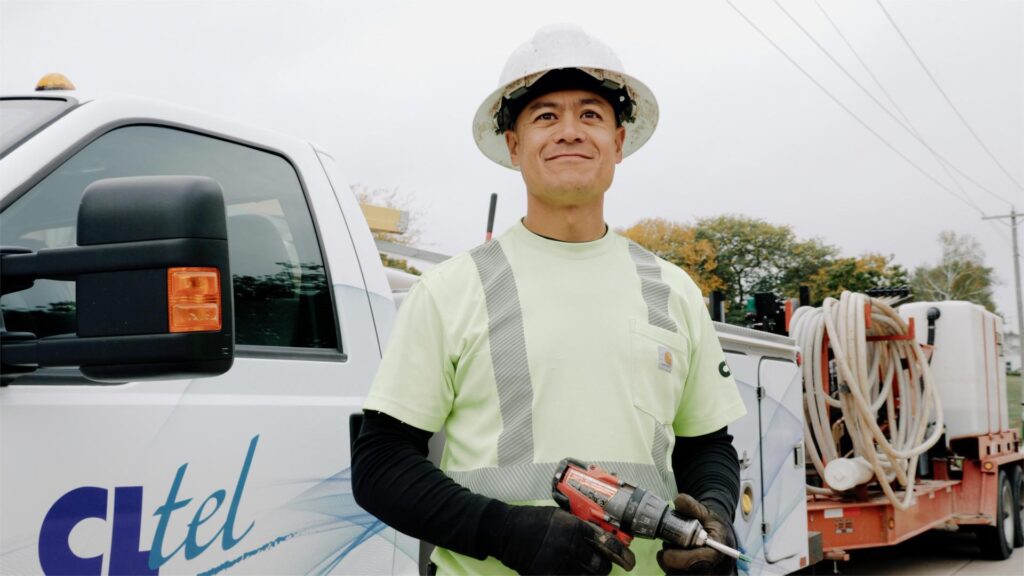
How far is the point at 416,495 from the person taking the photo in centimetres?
177

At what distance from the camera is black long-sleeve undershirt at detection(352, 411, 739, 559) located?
173cm

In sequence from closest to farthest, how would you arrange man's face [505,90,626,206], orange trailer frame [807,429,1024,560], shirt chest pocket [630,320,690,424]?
shirt chest pocket [630,320,690,424], man's face [505,90,626,206], orange trailer frame [807,429,1024,560]

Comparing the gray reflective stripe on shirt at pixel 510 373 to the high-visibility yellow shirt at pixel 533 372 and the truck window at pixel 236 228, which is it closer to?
the high-visibility yellow shirt at pixel 533 372

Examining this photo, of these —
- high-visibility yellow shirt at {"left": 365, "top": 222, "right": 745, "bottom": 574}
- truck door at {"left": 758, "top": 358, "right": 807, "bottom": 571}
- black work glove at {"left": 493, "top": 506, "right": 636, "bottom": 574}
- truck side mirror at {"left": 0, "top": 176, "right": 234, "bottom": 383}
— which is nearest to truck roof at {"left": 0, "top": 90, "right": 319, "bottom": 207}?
truck side mirror at {"left": 0, "top": 176, "right": 234, "bottom": 383}

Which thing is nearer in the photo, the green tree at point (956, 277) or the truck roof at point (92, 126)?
the truck roof at point (92, 126)

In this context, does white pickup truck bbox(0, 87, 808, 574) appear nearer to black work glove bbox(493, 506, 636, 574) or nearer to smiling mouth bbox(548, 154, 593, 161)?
black work glove bbox(493, 506, 636, 574)

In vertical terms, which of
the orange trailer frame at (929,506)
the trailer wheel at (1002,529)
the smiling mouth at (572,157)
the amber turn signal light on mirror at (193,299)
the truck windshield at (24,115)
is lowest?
the trailer wheel at (1002,529)

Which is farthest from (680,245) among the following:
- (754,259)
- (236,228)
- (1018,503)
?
(236,228)

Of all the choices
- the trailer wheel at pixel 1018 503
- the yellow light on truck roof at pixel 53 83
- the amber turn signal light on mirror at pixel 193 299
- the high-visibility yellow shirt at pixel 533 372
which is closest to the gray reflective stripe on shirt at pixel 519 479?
the high-visibility yellow shirt at pixel 533 372

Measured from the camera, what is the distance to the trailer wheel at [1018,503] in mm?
9938

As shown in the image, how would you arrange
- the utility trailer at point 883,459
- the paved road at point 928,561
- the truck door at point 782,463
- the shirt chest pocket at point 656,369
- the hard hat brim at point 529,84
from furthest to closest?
the paved road at point 928,561 < the truck door at point 782,463 < the utility trailer at point 883,459 < the hard hat brim at point 529,84 < the shirt chest pocket at point 656,369

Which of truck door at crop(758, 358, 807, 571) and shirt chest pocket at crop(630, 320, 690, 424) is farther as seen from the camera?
truck door at crop(758, 358, 807, 571)

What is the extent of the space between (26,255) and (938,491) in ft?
27.1

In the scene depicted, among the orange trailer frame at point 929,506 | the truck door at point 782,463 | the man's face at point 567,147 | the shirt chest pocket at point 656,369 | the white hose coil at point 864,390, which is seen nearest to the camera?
the shirt chest pocket at point 656,369
